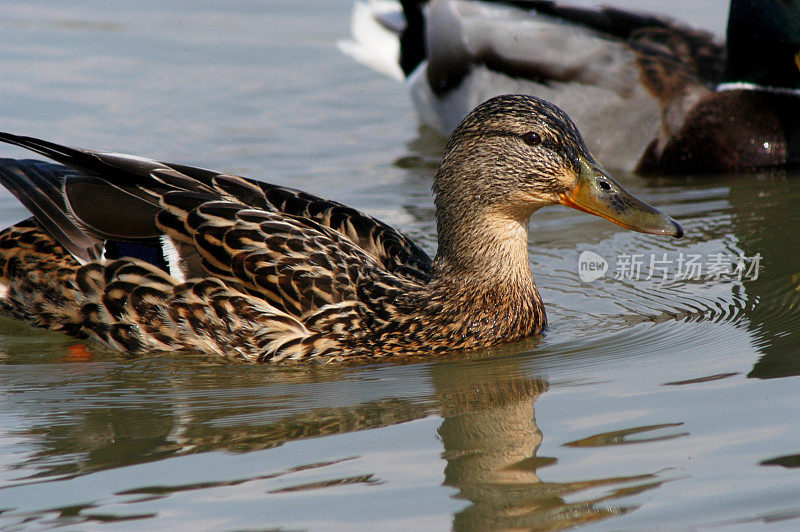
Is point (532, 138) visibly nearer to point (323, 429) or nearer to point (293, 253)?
point (293, 253)

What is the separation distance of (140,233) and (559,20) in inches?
214

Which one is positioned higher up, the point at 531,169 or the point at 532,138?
the point at 532,138

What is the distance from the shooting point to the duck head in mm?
5465

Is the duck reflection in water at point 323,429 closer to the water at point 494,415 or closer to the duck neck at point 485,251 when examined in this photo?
the water at point 494,415

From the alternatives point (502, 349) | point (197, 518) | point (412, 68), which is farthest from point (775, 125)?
point (197, 518)

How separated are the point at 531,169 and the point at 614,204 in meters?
0.42

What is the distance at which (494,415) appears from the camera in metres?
4.82

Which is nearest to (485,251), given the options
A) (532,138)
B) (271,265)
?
(532,138)

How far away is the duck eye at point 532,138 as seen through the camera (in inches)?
216

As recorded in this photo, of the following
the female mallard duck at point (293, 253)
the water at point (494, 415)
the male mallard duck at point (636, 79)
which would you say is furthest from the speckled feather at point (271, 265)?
the male mallard duck at point (636, 79)

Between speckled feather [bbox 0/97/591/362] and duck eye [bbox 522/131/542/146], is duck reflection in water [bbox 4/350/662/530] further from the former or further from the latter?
duck eye [bbox 522/131/542/146]

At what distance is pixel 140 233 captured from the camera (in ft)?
18.5

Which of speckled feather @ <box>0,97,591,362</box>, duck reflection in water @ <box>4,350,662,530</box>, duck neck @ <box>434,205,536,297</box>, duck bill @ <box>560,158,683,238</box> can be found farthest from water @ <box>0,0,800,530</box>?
duck bill @ <box>560,158,683,238</box>

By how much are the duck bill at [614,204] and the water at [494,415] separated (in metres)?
0.60
